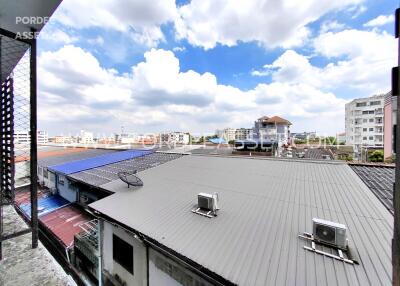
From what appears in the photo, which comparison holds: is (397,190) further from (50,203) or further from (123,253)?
(50,203)

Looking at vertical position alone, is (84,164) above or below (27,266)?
below

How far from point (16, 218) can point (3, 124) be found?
118 cm

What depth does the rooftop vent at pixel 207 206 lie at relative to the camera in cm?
371

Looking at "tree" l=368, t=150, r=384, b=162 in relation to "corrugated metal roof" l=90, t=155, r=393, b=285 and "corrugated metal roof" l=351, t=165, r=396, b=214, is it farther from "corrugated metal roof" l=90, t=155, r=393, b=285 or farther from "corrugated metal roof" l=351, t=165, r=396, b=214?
"corrugated metal roof" l=90, t=155, r=393, b=285

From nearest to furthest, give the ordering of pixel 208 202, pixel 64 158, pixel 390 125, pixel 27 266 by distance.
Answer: pixel 27 266, pixel 390 125, pixel 208 202, pixel 64 158

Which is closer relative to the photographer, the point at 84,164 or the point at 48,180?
the point at 84,164

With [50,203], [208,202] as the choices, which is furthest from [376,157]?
[50,203]

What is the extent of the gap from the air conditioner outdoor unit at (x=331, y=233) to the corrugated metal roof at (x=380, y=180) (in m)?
1.82

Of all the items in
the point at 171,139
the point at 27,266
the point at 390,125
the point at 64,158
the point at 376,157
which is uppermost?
the point at 390,125

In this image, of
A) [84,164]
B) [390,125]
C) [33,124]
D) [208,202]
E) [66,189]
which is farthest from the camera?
[84,164]

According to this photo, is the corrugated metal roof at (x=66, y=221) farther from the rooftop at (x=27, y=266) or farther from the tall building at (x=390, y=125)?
the tall building at (x=390, y=125)

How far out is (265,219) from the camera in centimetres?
333

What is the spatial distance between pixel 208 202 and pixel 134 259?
1.99 metres

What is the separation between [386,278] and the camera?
2.09 metres
